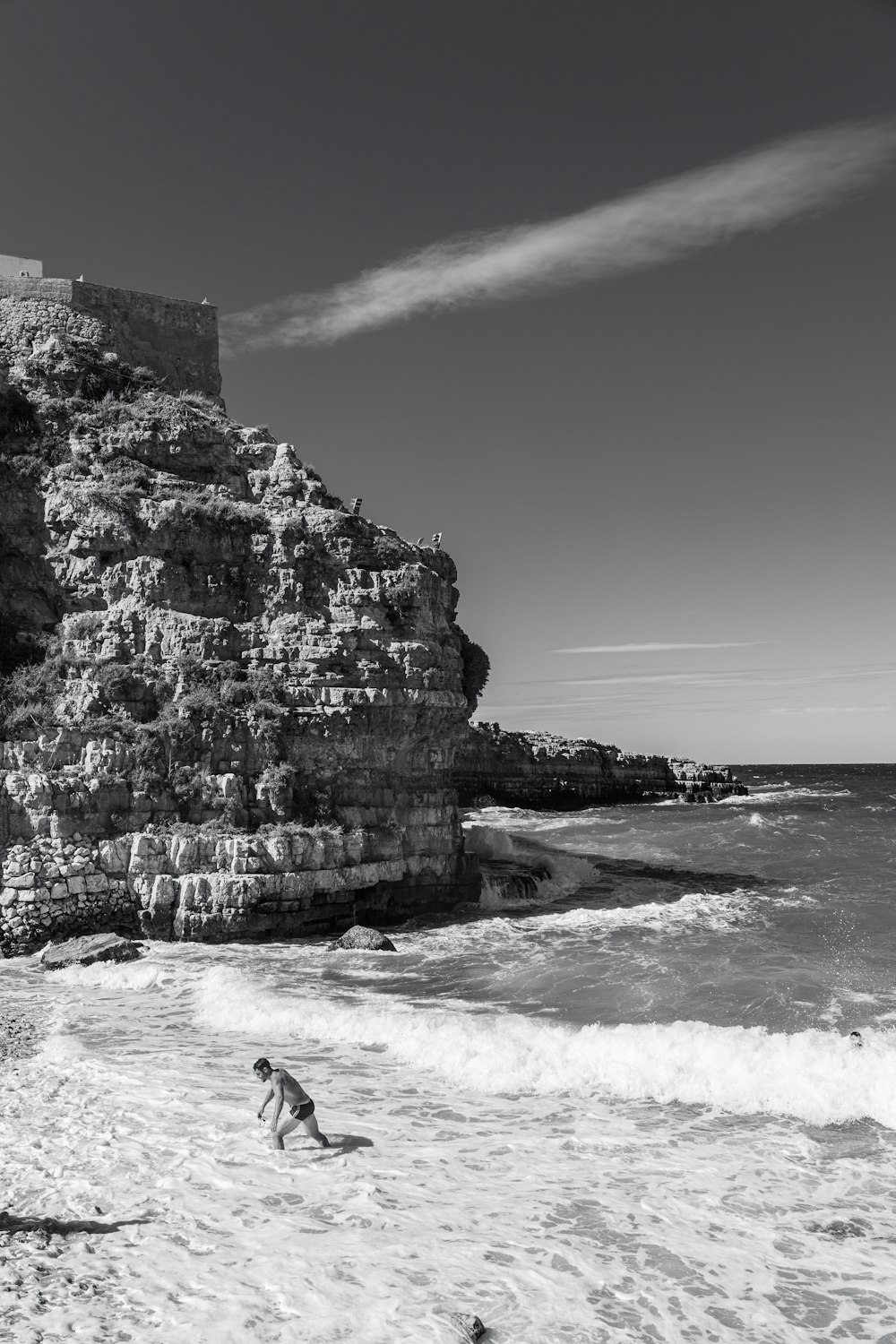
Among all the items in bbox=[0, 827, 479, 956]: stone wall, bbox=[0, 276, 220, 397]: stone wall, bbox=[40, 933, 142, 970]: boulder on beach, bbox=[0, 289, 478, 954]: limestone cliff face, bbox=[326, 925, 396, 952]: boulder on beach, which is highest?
bbox=[0, 276, 220, 397]: stone wall

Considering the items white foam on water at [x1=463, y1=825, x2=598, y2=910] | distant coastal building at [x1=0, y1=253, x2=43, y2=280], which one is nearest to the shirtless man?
white foam on water at [x1=463, y1=825, x2=598, y2=910]

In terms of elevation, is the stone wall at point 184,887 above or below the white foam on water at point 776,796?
above

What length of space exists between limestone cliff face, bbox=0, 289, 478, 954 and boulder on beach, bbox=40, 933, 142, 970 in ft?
3.81

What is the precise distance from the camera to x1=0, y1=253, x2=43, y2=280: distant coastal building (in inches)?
986

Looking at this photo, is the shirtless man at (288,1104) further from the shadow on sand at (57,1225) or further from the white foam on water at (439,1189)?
the shadow on sand at (57,1225)

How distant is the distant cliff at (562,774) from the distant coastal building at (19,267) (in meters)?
47.1

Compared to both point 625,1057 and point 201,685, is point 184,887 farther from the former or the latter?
point 625,1057

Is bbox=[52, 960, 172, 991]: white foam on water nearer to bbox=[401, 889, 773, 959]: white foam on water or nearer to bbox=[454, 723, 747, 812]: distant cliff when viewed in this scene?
bbox=[401, 889, 773, 959]: white foam on water

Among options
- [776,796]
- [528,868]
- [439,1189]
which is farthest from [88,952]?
[776,796]

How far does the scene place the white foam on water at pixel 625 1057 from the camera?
447 inches

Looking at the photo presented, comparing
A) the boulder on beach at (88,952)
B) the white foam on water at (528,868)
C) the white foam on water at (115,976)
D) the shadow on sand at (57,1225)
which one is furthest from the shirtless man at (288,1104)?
the white foam on water at (528,868)

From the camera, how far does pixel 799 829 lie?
47.7m

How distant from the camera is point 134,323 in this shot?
1030 inches

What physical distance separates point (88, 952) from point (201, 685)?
611 centimetres
